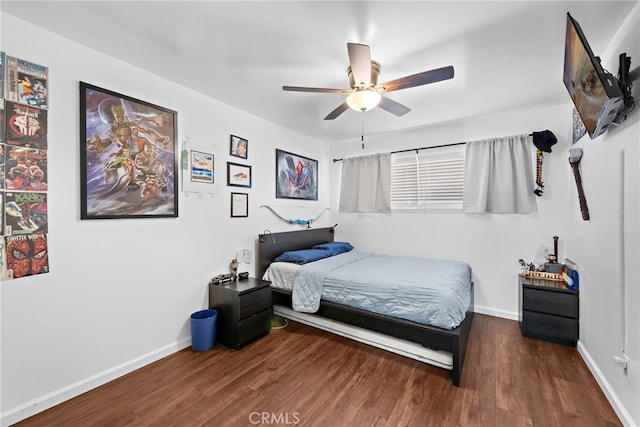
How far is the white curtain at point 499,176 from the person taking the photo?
3.33m

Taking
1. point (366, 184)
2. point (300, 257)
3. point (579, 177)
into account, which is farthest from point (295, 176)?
point (579, 177)

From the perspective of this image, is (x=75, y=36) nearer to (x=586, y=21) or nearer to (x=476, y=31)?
(x=476, y=31)

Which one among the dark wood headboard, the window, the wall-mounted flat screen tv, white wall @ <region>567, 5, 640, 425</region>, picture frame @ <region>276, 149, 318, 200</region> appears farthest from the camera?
picture frame @ <region>276, 149, 318, 200</region>

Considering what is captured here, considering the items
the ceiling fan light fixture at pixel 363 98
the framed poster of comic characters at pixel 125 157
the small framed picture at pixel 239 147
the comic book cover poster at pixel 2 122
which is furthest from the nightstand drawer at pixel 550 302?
the comic book cover poster at pixel 2 122

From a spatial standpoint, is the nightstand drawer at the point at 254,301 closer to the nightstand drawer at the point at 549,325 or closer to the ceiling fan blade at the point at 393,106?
the ceiling fan blade at the point at 393,106

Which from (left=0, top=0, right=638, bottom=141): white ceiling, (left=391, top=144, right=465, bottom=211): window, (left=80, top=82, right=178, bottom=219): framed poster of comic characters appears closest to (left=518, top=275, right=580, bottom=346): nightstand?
(left=391, top=144, right=465, bottom=211): window

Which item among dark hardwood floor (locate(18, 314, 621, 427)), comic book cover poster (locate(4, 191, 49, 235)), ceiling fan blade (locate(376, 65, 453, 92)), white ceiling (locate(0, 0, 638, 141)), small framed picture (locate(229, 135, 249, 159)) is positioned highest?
white ceiling (locate(0, 0, 638, 141))

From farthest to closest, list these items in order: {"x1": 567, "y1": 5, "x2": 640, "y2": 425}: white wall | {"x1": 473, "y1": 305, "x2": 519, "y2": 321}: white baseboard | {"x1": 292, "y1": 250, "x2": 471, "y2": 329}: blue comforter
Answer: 1. {"x1": 473, "y1": 305, "x2": 519, "y2": 321}: white baseboard
2. {"x1": 292, "y1": 250, "x2": 471, "y2": 329}: blue comforter
3. {"x1": 567, "y1": 5, "x2": 640, "y2": 425}: white wall

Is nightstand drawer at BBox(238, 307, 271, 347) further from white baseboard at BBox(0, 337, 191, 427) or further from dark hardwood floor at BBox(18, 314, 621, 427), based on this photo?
white baseboard at BBox(0, 337, 191, 427)

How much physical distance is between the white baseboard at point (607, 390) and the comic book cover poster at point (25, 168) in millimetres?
4107

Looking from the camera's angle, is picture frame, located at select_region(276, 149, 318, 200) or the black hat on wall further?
picture frame, located at select_region(276, 149, 318, 200)

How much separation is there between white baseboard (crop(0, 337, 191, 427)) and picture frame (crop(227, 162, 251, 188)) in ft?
5.91

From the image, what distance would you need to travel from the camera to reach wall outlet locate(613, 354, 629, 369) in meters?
1.72

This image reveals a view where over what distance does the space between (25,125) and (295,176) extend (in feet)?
9.61
